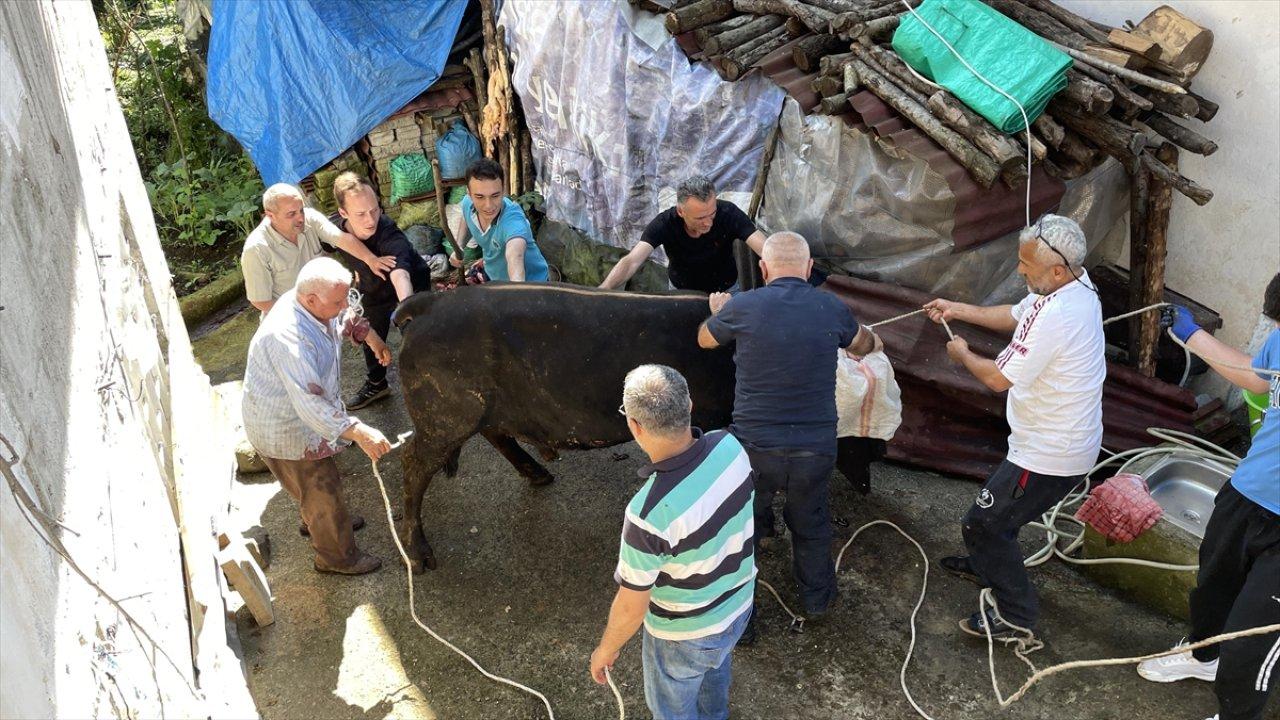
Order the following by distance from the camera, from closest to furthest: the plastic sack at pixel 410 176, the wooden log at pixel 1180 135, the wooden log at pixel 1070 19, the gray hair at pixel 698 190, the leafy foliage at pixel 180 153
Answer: the wooden log at pixel 1180 135 < the gray hair at pixel 698 190 < the wooden log at pixel 1070 19 < the plastic sack at pixel 410 176 < the leafy foliage at pixel 180 153

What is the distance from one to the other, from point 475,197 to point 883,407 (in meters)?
2.63

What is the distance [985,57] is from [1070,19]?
836 mm

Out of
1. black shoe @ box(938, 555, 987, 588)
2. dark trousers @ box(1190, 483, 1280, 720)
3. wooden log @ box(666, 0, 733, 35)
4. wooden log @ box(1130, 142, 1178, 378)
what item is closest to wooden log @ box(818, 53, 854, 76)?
wooden log @ box(666, 0, 733, 35)

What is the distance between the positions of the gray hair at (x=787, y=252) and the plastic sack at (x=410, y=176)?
489 centimetres

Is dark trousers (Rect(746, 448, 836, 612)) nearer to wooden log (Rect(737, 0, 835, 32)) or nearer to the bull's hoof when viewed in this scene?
the bull's hoof

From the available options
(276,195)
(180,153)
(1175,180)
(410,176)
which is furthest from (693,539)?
(180,153)

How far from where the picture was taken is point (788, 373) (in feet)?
14.1

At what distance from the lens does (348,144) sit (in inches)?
324

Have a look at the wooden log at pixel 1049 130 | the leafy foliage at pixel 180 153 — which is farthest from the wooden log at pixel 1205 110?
the leafy foliage at pixel 180 153

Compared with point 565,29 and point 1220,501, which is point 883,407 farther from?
point 565,29

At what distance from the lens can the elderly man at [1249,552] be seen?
3.70 m

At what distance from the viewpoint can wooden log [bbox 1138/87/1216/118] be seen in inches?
208

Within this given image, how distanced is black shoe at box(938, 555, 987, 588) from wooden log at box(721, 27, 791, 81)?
10.8 ft

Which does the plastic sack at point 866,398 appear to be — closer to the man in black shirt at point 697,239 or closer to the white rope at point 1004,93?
the man in black shirt at point 697,239
